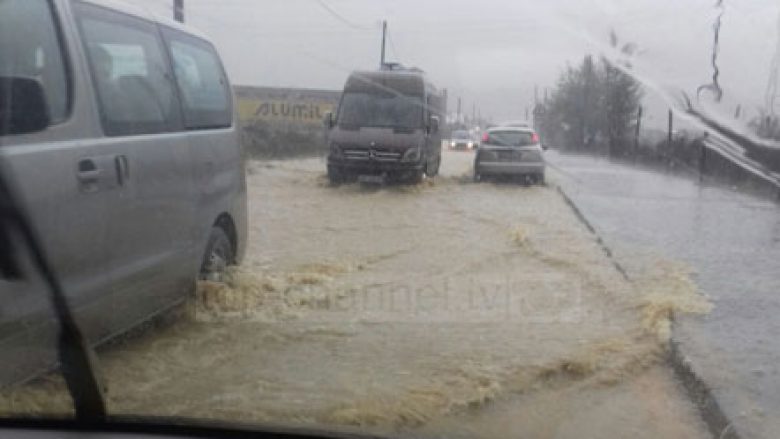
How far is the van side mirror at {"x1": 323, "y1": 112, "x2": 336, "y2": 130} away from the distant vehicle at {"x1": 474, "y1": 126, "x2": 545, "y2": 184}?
377cm

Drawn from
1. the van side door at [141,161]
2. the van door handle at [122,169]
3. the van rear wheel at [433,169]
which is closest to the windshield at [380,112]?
the van rear wheel at [433,169]

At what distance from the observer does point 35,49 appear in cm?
394

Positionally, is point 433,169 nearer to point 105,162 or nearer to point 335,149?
point 335,149

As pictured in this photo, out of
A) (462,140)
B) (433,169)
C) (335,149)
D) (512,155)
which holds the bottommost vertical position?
(433,169)

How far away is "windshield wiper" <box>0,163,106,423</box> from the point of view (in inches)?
127

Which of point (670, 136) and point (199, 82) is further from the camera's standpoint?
point (199, 82)

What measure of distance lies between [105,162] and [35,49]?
0.59 m

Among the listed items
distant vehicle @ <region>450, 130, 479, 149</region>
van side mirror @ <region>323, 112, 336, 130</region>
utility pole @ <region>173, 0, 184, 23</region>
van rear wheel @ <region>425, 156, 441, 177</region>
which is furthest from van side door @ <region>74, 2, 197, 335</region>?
distant vehicle @ <region>450, 130, 479, 149</region>

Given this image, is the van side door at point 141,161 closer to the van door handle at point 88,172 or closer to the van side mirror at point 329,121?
the van door handle at point 88,172

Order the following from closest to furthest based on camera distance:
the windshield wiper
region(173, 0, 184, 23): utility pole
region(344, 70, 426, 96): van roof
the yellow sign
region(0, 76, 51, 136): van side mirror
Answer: the windshield wiper
region(0, 76, 51, 136): van side mirror
region(173, 0, 184, 23): utility pole
the yellow sign
region(344, 70, 426, 96): van roof

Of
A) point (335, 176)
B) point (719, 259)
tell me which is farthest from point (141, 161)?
point (335, 176)

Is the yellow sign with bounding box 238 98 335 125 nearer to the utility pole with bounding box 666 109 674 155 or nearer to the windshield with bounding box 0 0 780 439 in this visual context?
the windshield with bounding box 0 0 780 439

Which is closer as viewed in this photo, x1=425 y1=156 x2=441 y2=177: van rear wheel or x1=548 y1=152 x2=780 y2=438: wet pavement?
x1=548 y1=152 x2=780 y2=438: wet pavement

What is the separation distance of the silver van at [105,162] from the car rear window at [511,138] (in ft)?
45.1
